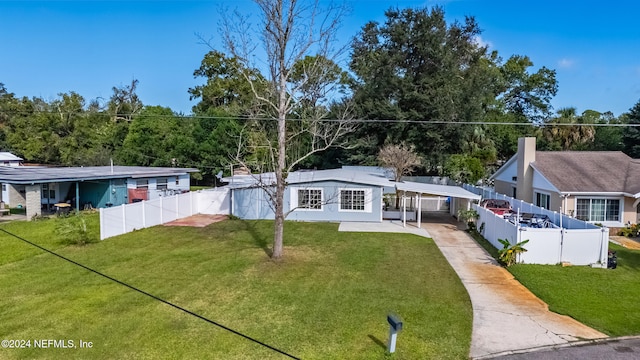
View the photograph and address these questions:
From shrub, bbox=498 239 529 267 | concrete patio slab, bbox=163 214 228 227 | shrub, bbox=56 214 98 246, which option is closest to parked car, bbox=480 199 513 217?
shrub, bbox=498 239 529 267

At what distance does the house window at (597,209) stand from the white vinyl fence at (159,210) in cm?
1852

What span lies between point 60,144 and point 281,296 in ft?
158

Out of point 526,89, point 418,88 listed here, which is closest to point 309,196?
point 418,88

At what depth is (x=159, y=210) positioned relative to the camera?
19781 millimetres

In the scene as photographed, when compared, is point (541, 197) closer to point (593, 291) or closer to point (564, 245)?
point (564, 245)

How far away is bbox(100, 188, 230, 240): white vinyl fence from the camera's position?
16.3m

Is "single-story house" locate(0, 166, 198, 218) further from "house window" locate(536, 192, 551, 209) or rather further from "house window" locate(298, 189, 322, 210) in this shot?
"house window" locate(536, 192, 551, 209)

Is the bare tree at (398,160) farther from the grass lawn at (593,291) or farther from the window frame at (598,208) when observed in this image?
the grass lawn at (593,291)

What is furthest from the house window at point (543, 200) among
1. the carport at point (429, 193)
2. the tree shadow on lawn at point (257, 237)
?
the tree shadow on lawn at point (257, 237)

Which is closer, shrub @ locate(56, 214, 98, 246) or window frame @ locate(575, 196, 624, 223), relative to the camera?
shrub @ locate(56, 214, 98, 246)

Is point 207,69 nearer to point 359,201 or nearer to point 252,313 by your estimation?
point 359,201

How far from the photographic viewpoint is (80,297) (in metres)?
9.38

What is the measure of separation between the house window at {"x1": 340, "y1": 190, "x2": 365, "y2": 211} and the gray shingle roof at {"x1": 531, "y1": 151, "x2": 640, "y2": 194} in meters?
9.35

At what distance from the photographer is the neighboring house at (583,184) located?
62.8 feet
